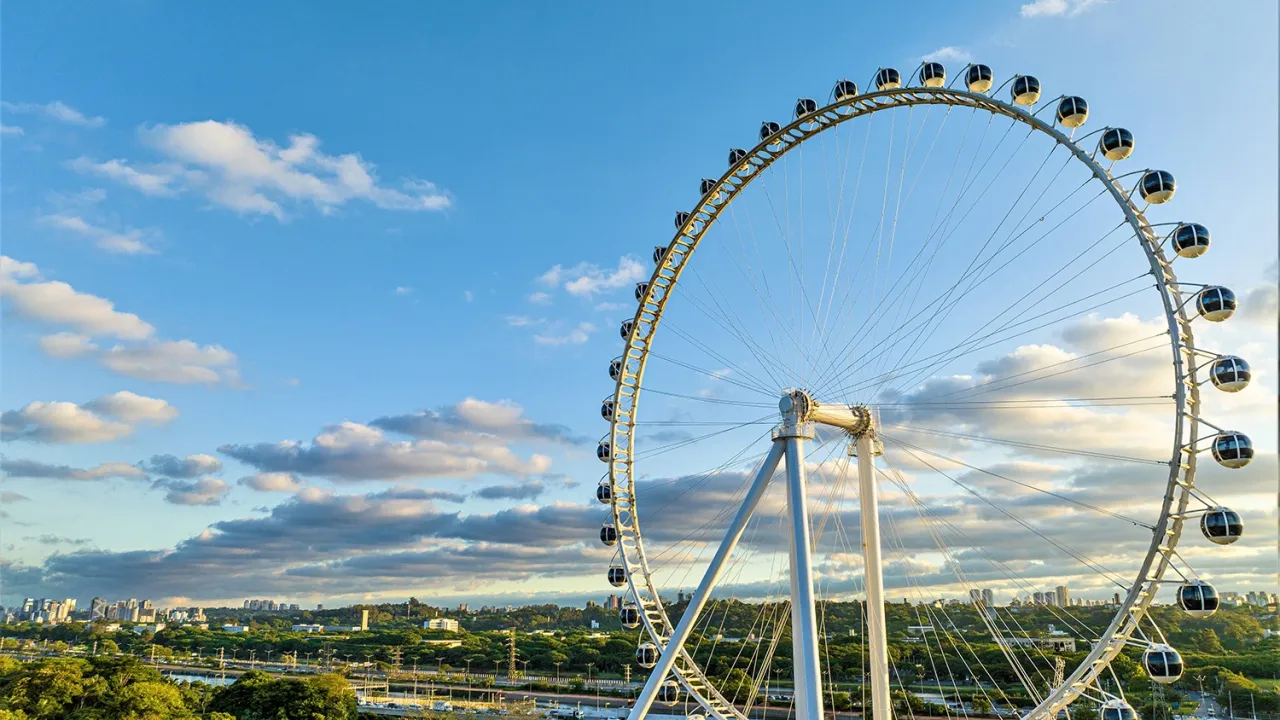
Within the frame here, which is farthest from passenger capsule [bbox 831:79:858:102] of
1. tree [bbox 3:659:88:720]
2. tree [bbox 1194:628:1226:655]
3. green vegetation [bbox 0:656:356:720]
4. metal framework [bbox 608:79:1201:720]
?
tree [bbox 1194:628:1226:655]

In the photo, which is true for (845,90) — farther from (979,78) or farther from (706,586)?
(706,586)

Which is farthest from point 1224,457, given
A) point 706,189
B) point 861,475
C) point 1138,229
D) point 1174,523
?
point 706,189

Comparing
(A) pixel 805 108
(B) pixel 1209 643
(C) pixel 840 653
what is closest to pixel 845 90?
(A) pixel 805 108

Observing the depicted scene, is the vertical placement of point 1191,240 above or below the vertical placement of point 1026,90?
below

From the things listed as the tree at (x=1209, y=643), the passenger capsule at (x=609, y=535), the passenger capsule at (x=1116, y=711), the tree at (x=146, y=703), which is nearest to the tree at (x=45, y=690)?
the tree at (x=146, y=703)

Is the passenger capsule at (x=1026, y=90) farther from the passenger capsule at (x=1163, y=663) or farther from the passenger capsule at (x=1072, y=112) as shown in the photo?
the passenger capsule at (x=1163, y=663)

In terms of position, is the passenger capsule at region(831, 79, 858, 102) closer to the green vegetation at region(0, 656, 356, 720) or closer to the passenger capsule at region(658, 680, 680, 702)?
the passenger capsule at region(658, 680, 680, 702)
